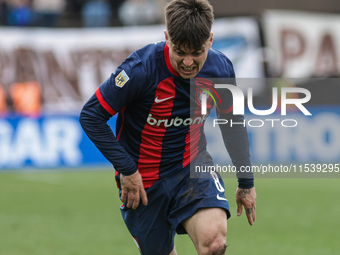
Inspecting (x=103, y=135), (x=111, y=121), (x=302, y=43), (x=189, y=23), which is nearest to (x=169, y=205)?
(x=103, y=135)

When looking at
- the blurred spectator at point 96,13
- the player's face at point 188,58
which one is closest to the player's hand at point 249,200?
the player's face at point 188,58

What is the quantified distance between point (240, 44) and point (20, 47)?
18.9 feet

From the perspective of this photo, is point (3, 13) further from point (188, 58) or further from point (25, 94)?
point (188, 58)

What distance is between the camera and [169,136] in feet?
13.3

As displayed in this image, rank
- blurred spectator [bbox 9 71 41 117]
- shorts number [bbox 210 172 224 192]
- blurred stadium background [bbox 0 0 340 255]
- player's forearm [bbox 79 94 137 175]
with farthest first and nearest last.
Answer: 1. blurred spectator [bbox 9 71 41 117]
2. blurred stadium background [bbox 0 0 340 255]
3. shorts number [bbox 210 172 224 192]
4. player's forearm [bbox 79 94 137 175]

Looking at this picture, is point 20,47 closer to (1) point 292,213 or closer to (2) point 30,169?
(2) point 30,169

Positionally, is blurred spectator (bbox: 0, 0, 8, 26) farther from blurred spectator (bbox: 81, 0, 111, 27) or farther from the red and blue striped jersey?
the red and blue striped jersey

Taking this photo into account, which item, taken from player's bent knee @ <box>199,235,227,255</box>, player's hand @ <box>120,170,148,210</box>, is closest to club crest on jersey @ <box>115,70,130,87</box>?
player's hand @ <box>120,170,148,210</box>

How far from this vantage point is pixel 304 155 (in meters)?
11.5

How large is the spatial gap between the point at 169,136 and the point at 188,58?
2.49ft

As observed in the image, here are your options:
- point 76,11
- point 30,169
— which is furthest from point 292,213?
point 76,11

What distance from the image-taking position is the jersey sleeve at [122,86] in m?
3.62

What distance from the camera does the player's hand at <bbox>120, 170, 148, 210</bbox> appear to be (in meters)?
3.76

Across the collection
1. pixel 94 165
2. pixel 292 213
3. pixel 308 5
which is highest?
pixel 308 5
